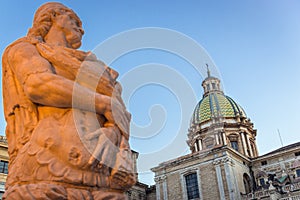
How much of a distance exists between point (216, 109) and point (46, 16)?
41643 millimetres

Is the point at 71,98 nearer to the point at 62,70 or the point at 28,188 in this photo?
the point at 62,70

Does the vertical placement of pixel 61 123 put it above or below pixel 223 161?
below

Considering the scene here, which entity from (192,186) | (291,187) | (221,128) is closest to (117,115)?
(291,187)

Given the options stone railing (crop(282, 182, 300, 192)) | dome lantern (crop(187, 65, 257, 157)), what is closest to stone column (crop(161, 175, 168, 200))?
dome lantern (crop(187, 65, 257, 157))

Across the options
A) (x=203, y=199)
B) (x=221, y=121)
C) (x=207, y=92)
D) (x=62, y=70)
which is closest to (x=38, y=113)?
(x=62, y=70)

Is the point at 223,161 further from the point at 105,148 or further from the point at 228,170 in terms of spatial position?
the point at 105,148

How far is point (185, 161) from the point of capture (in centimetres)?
3167

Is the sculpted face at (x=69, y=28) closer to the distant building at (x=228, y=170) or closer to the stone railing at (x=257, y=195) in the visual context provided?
the distant building at (x=228, y=170)

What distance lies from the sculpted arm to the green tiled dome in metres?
38.9

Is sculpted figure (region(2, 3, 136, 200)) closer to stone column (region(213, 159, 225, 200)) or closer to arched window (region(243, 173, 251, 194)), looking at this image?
stone column (region(213, 159, 225, 200))

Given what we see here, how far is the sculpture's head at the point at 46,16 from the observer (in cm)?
266

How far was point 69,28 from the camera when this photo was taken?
2713 mm

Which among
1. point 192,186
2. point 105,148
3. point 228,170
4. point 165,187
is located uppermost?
point 228,170

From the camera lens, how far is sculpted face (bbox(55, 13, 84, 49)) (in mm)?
2686
